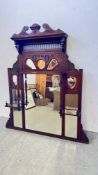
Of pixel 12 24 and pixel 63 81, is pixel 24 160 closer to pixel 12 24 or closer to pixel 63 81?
pixel 63 81

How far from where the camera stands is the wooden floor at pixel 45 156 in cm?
158

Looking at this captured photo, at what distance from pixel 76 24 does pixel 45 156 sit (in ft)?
4.95

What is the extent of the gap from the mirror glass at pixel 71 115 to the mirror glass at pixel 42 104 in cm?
11

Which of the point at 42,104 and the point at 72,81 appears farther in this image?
the point at 42,104

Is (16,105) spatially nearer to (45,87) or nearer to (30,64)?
(45,87)

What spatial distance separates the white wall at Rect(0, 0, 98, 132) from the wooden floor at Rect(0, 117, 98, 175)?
16.3 inches

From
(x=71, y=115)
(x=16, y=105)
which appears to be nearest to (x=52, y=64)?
(x=71, y=115)

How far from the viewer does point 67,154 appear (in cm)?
182

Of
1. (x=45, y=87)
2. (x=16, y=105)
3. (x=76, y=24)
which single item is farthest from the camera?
(x=16, y=105)

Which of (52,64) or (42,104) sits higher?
(52,64)

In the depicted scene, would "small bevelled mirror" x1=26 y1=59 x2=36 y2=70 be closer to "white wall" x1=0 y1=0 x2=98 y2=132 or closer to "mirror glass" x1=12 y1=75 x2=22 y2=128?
"mirror glass" x1=12 y1=75 x2=22 y2=128

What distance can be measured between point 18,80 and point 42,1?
103cm

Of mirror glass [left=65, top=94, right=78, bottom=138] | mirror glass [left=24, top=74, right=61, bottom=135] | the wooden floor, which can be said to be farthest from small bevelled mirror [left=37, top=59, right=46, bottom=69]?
the wooden floor

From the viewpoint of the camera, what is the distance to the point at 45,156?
1.79m
